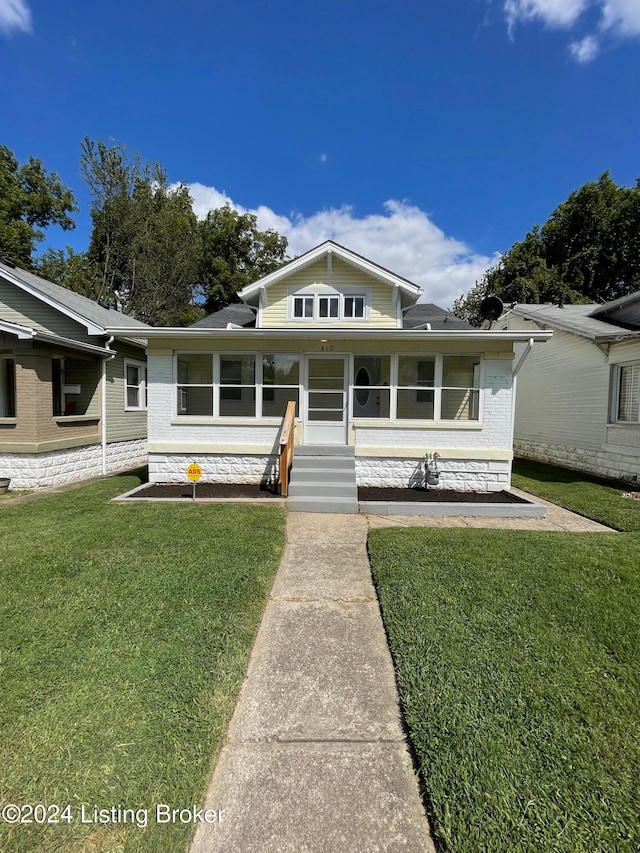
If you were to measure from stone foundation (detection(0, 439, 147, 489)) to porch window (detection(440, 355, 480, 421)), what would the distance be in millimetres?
9256

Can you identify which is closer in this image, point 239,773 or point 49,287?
point 239,773

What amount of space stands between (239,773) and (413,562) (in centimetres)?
303

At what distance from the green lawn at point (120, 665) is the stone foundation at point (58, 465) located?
411 cm

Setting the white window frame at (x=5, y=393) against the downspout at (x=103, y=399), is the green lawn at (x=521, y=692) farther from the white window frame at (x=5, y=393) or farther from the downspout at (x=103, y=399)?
the white window frame at (x=5, y=393)

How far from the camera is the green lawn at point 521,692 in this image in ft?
→ 5.65

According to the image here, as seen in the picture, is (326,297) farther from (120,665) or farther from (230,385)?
(120,665)

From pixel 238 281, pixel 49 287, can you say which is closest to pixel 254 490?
pixel 49 287

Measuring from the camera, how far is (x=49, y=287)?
11148mm

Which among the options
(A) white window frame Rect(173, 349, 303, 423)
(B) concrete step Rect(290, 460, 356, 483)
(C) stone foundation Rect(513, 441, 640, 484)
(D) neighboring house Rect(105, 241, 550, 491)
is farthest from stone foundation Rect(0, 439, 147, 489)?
(C) stone foundation Rect(513, 441, 640, 484)

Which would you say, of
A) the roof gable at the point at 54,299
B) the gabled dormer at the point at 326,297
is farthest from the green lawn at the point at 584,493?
the roof gable at the point at 54,299

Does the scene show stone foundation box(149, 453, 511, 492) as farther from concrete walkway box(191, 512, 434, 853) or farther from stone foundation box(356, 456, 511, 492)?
concrete walkway box(191, 512, 434, 853)

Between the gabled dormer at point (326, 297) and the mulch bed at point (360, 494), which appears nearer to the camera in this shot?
the mulch bed at point (360, 494)

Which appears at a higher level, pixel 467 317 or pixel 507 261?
pixel 507 261

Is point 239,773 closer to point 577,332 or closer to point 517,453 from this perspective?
point 577,332
